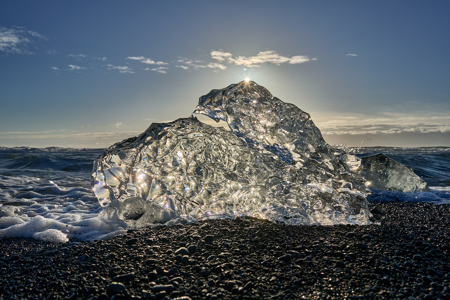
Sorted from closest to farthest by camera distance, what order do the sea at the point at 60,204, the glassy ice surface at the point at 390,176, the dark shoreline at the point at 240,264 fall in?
the dark shoreline at the point at 240,264 < the sea at the point at 60,204 < the glassy ice surface at the point at 390,176

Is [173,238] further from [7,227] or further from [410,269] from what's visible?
[7,227]

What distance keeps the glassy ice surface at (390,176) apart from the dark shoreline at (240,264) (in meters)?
3.70

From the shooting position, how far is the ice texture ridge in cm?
475

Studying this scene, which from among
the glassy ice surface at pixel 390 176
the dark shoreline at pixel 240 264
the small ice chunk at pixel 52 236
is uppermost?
the glassy ice surface at pixel 390 176

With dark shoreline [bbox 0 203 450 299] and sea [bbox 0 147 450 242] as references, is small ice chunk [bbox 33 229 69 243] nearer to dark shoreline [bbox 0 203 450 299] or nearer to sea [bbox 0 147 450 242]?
sea [bbox 0 147 450 242]

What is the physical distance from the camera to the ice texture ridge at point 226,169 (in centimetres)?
475

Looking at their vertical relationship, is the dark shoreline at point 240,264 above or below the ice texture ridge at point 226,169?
below

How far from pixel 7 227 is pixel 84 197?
233cm

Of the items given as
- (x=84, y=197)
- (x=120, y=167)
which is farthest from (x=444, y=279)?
(x=84, y=197)

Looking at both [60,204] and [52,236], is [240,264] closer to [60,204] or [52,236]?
[52,236]

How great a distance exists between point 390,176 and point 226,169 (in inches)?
182

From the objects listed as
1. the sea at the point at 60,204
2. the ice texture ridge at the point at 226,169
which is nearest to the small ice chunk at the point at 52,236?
the sea at the point at 60,204

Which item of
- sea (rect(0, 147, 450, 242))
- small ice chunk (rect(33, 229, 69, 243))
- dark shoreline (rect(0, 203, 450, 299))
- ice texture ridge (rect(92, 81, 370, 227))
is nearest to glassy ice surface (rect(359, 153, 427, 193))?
sea (rect(0, 147, 450, 242))

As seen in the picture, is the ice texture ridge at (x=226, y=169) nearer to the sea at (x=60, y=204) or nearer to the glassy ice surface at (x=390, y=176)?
the sea at (x=60, y=204)
